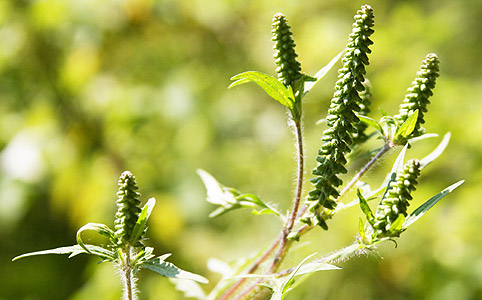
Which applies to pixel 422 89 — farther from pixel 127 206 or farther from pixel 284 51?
pixel 127 206

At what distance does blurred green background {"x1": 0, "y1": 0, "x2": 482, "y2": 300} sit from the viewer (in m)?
2.65

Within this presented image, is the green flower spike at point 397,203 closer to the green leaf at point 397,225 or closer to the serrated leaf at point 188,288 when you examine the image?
the green leaf at point 397,225

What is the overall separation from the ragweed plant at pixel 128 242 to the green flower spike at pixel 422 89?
435 millimetres

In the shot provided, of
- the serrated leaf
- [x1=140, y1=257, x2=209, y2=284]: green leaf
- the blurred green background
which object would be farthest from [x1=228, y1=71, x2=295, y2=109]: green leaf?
the blurred green background

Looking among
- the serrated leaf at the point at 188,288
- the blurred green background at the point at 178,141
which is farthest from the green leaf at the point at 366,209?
the blurred green background at the point at 178,141

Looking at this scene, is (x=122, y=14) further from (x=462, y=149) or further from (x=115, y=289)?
(x=462, y=149)

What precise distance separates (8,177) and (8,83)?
0.55 m

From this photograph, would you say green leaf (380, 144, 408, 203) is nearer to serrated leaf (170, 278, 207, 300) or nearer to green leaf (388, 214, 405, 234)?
green leaf (388, 214, 405, 234)

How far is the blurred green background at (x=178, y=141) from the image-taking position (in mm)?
2654

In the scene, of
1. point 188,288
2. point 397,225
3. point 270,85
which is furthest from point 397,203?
point 188,288

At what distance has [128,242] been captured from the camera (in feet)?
2.67

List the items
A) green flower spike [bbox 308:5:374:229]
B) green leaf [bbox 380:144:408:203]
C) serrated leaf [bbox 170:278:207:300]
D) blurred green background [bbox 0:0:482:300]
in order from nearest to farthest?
green flower spike [bbox 308:5:374:229], green leaf [bbox 380:144:408:203], serrated leaf [bbox 170:278:207:300], blurred green background [bbox 0:0:482:300]

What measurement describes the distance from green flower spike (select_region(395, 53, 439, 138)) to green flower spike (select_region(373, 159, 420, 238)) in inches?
4.8

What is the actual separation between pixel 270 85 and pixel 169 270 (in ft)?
1.06
